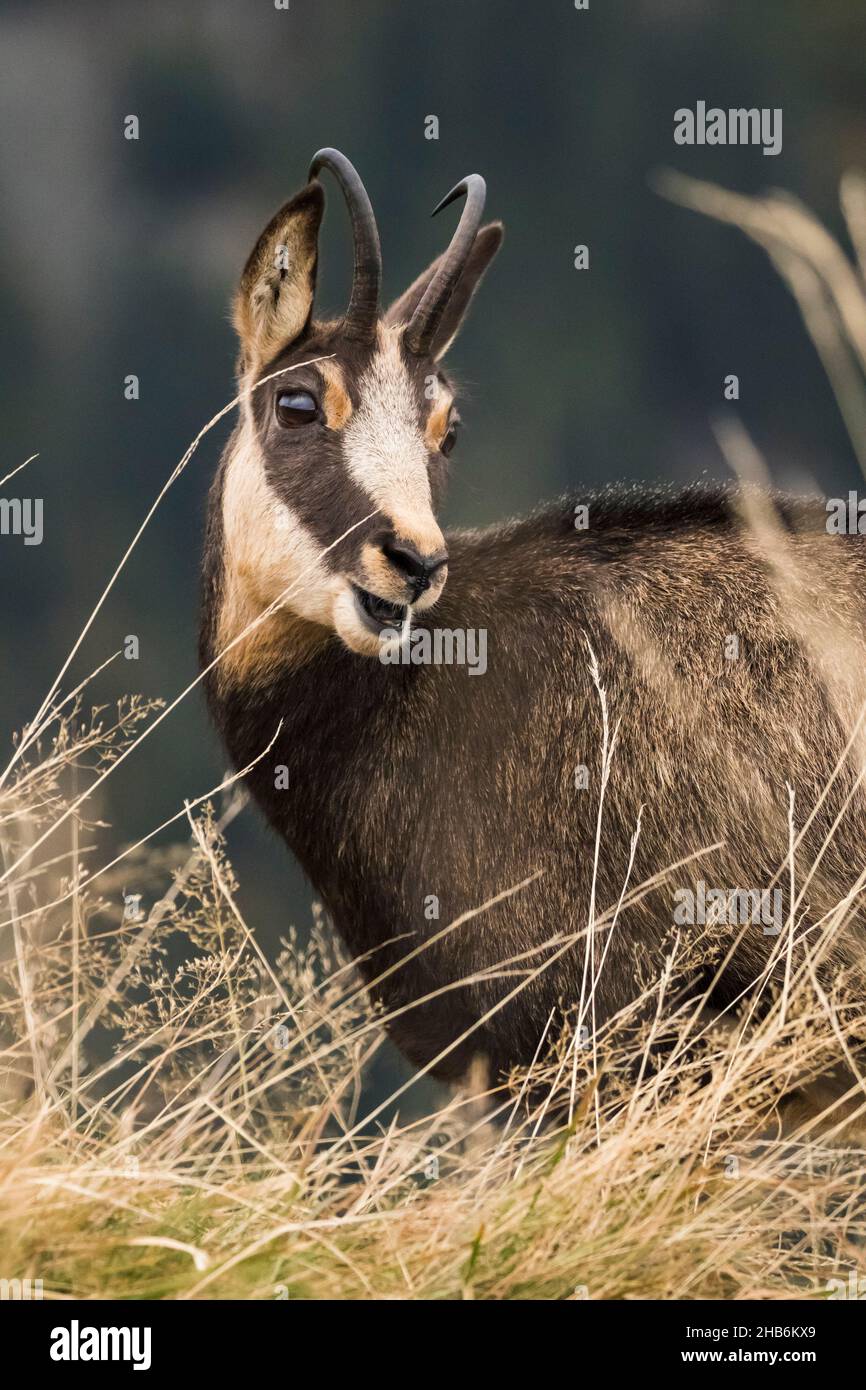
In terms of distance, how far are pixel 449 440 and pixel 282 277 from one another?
86cm

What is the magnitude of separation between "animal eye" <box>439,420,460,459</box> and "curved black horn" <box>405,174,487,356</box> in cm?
31

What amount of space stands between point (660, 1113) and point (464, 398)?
318 cm

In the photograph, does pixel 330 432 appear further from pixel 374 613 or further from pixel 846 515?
pixel 846 515

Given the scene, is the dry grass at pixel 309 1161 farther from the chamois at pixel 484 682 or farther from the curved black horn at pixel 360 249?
the curved black horn at pixel 360 249

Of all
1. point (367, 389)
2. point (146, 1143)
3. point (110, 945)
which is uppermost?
point (367, 389)

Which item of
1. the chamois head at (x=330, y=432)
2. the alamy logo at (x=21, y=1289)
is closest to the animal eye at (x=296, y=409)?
the chamois head at (x=330, y=432)

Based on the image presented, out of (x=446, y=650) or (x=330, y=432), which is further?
(x=446, y=650)

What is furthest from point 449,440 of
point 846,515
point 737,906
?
point 737,906

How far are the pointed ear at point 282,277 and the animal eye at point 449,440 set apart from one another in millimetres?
669

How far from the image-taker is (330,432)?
539cm

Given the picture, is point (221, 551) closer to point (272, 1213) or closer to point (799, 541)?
point (799, 541)

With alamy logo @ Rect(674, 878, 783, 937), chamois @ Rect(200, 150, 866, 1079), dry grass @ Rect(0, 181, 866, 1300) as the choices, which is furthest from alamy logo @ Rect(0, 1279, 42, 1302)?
alamy logo @ Rect(674, 878, 783, 937)

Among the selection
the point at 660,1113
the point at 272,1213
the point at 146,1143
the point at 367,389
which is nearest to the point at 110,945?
the point at 146,1143

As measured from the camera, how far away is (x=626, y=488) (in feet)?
19.2
